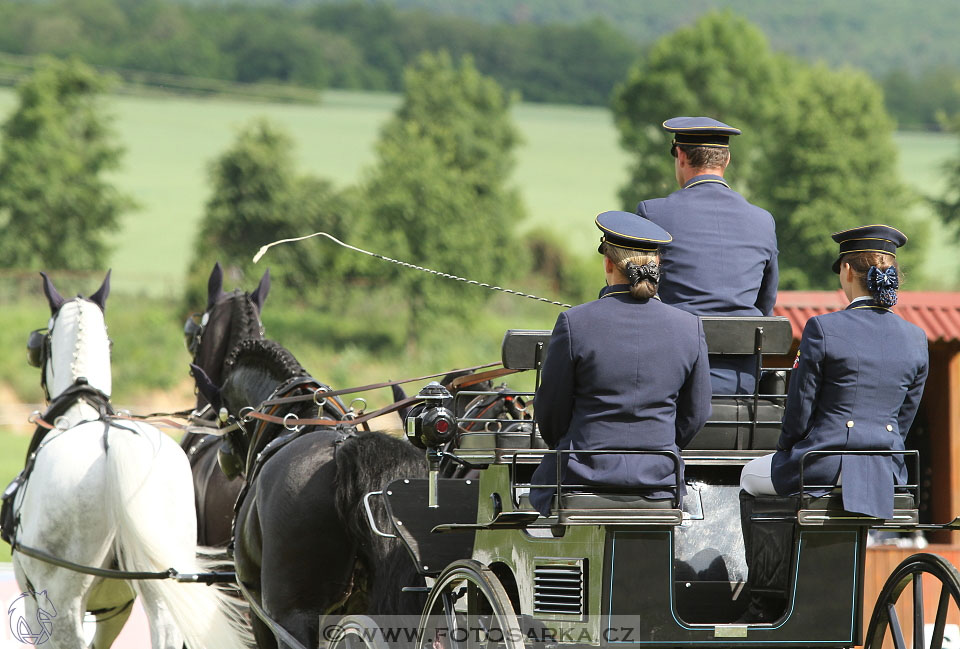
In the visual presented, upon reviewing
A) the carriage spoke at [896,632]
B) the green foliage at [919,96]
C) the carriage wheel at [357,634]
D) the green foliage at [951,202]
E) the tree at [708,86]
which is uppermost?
the green foliage at [919,96]

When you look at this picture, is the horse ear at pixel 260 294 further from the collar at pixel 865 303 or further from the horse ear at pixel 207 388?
the collar at pixel 865 303

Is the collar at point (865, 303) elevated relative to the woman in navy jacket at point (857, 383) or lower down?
elevated

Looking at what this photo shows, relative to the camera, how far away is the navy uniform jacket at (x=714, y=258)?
4562 millimetres

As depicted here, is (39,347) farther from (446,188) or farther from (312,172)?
(312,172)

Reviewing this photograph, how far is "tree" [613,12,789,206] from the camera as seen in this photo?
130ft

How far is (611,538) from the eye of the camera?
3.70 metres

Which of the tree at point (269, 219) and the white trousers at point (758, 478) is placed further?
the tree at point (269, 219)

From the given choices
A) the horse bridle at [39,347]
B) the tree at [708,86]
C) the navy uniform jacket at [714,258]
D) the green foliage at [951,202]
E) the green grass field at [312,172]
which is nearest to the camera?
the navy uniform jacket at [714,258]

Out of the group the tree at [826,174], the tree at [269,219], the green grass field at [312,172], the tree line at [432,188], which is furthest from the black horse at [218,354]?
the tree at [269,219]

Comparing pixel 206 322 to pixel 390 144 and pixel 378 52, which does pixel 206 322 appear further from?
pixel 378 52

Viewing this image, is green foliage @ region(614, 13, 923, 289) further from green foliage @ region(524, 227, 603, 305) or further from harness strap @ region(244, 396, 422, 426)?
harness strap @ region(244, 396, 422, 426)

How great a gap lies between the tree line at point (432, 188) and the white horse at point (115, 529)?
88.5 ft

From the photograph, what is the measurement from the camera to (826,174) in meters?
34.4

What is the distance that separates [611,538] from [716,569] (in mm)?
859
